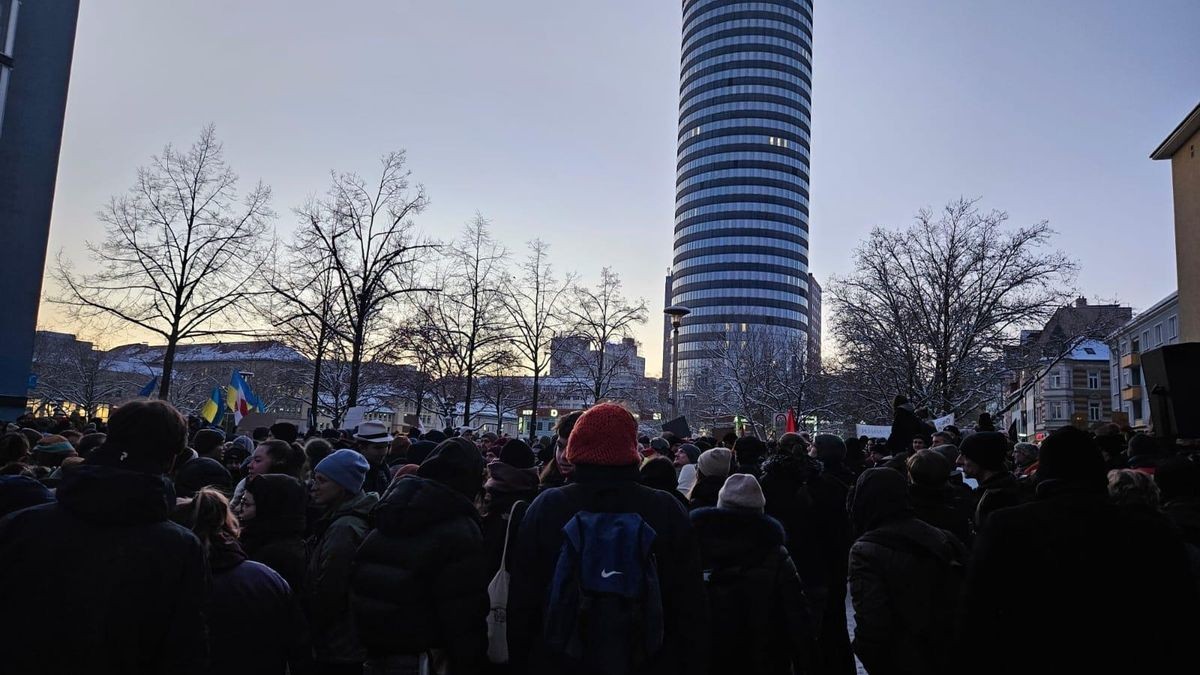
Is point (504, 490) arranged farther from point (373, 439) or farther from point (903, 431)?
point (903, 431)

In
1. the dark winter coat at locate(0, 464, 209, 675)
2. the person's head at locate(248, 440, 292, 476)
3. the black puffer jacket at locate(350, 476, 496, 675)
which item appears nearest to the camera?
the dark winter coat at locate(0, 464, 209, 675)

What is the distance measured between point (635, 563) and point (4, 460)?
5.68 meters

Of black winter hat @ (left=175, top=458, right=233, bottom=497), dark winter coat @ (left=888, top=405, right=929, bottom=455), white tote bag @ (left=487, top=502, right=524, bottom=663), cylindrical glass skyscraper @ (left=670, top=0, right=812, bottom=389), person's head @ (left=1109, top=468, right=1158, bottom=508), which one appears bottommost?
white tote bag @ (left=487, top=502, right=524, bottom=663)

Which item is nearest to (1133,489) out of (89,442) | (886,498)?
(886,498)

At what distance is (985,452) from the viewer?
18.7 ft

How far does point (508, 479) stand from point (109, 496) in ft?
8.50

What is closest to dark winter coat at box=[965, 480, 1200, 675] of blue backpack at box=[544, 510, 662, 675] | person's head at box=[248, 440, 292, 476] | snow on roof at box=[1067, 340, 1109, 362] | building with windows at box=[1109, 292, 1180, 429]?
blue backpack at box=[544, 510, 662, 675]

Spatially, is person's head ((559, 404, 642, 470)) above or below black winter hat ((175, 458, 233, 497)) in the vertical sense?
above

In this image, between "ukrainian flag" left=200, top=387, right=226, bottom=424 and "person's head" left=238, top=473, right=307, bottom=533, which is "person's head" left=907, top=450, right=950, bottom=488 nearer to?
"person's head" left=238, top=473, right=307, bottom=533

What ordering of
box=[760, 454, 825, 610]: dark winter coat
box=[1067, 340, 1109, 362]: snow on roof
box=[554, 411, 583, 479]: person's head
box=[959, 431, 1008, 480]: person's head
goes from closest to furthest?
box=[554, 411, 583, 479]: person's head → box=[959, 431, 1008, 480]: person's head → box=[760, 454, 825, 610]: dark winter coat → box=[1067, 340, 1109, 362]: snow on roof

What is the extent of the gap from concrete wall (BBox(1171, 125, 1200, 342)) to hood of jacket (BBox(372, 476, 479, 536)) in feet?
121

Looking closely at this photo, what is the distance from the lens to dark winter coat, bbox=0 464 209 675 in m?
2.74

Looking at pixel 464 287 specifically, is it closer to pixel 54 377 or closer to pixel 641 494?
pixel 641 494

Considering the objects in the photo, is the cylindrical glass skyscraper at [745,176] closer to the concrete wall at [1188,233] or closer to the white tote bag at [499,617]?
the concrete wall at [1188,233]
